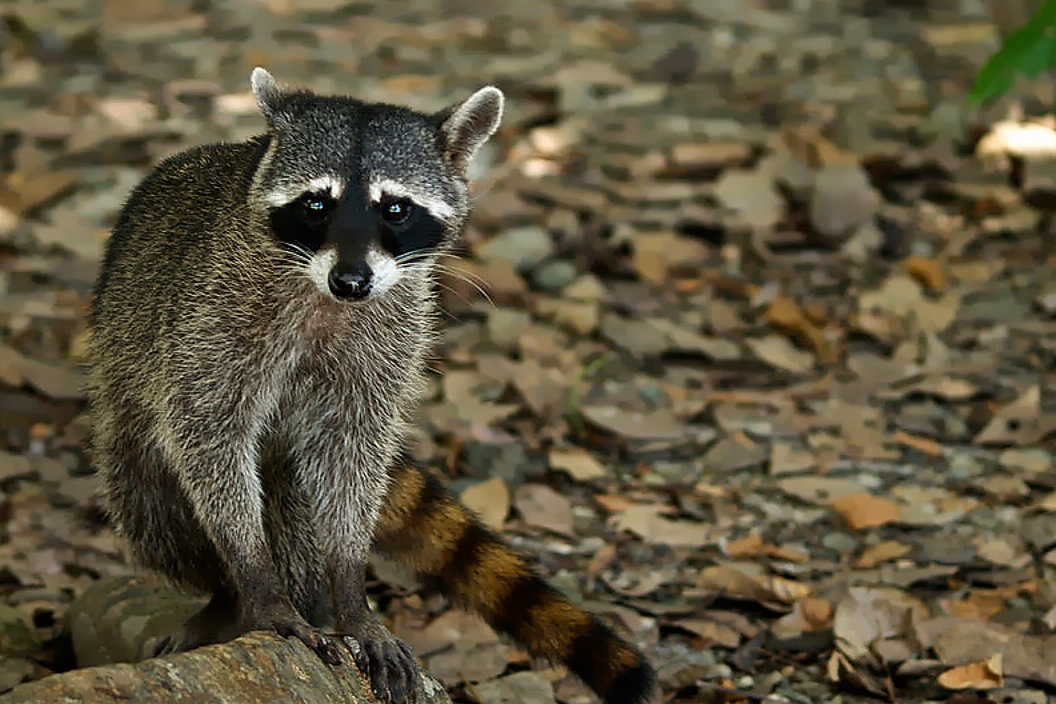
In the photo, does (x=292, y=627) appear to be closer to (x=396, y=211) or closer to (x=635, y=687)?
(x=635, y=687)

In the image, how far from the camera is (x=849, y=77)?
10680 millimetres

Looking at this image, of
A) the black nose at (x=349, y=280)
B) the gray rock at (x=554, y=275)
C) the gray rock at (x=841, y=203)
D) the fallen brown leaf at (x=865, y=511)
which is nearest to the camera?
the black nose at (x=349, y=280)

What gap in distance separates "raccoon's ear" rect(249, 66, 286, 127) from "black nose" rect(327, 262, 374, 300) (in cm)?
70

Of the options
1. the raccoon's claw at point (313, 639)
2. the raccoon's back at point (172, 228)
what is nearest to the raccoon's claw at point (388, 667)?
the raccoon's claw at point (313, 639)

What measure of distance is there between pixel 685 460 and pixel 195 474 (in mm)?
2472

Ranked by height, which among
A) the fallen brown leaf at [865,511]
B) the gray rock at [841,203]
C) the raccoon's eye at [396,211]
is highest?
the raccoon's eye at [396,211]

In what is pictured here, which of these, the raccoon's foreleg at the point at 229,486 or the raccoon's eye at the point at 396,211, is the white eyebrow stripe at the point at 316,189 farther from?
the raccoon's foreleg at the point at 229,486

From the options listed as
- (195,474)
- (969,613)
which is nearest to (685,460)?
(969,613)

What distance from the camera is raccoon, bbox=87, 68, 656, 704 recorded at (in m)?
4.52

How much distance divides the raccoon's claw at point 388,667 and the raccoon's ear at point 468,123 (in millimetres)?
1510

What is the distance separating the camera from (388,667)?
4.46 metres

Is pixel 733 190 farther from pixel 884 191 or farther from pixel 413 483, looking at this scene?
pixel 413 483

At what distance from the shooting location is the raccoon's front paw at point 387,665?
4406 millimetres

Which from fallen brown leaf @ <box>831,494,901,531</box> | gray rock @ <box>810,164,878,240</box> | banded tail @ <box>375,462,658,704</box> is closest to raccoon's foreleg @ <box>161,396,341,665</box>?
banded tail @ <box>375,462,658,704</box>
